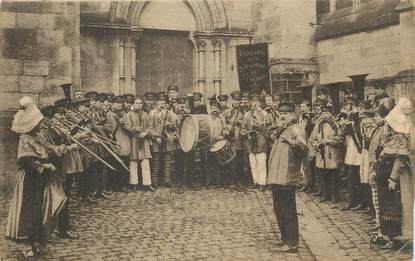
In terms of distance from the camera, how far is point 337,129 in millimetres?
7945

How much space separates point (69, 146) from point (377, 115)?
4079mm

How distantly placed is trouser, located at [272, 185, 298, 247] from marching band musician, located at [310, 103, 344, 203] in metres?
2.51

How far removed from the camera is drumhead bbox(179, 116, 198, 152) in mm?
8982

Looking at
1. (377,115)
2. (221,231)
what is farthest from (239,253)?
(377,115)

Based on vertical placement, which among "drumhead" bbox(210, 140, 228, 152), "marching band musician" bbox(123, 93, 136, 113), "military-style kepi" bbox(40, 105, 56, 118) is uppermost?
"marching band musician" bbox(123, 93, 136, 113)

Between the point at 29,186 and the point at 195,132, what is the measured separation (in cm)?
410

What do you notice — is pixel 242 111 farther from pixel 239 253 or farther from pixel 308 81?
pixel 239 253

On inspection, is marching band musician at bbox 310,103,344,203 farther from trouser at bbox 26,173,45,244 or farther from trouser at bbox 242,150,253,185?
trouser at bbox 26,173,45,244

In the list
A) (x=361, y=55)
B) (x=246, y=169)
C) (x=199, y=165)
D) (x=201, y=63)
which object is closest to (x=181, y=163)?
(x=199, y=165)

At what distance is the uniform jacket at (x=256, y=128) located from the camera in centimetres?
921

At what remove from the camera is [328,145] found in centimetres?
793

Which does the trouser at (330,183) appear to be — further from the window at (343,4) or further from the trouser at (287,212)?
the window at (343,4)

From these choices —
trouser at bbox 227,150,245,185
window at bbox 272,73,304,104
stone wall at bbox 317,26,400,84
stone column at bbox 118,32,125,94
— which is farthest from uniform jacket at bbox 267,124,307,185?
stone column at bbox 118,32,125,94

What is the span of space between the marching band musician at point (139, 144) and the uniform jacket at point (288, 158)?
3924mm
